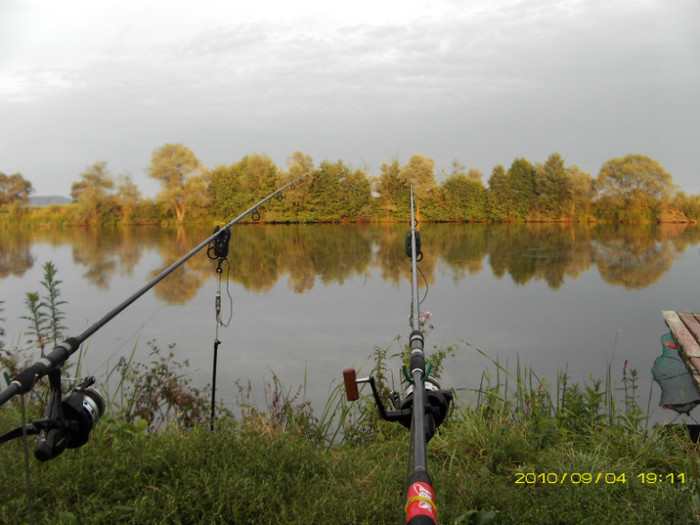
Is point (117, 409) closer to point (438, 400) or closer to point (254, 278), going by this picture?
point (438, 400)

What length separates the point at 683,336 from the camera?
428cm

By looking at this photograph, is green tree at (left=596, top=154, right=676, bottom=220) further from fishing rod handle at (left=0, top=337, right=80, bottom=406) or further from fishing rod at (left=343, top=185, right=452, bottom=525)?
fishing rod handle at (left=0, top=337, right=80, bottom=406)

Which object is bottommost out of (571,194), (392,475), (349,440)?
(349,440)

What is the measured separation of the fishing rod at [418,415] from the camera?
0.59 meters

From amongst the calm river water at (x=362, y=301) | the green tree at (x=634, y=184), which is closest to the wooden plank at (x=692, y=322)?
the calm river water at (x=362, y=301)

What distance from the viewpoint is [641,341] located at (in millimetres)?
5172

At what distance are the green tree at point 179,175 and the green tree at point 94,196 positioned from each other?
143cm

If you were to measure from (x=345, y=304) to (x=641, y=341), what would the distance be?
11.9 ft

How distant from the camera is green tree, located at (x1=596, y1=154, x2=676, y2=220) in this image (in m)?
12.1

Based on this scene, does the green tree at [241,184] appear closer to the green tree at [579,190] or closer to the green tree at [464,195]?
the green tree at [464,195]

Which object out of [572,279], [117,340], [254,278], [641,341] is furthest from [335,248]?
[641,341]

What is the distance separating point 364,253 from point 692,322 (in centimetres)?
644

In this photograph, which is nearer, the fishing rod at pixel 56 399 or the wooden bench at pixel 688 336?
the fishing rod at pixel 56 399
